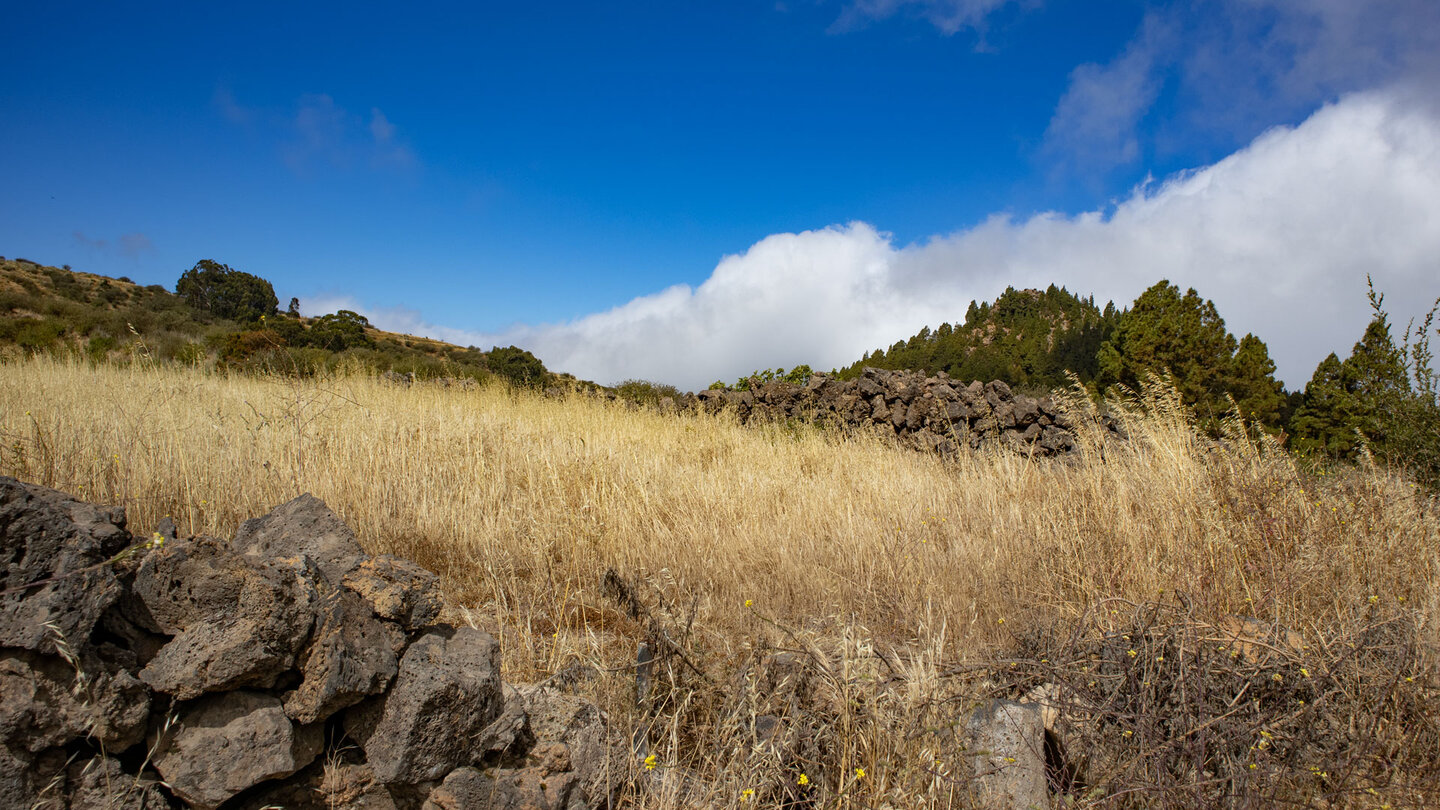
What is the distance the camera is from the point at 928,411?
10289 millimetres

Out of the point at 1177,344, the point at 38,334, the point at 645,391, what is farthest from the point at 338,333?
the point at 1177,344

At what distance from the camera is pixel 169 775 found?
1.75m

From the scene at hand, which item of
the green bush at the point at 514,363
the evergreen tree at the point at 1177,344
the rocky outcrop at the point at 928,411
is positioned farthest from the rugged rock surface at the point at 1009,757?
the evergreen tree at the point at 1177,344

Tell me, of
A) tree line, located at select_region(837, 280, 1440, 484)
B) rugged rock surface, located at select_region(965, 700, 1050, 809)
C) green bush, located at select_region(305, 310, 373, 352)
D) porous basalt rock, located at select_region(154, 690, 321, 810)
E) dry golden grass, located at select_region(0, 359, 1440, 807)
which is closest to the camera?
porous basalt rock, located at select_region(154, 690, 321, 810)

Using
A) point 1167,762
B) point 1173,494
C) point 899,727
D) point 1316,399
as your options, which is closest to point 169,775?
Result: point 899,727

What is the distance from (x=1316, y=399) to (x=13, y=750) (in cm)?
2710

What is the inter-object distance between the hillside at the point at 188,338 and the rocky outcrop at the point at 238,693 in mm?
6937

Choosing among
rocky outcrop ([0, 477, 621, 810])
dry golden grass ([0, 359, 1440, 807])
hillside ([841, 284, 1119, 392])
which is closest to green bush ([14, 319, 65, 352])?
dry golden grass ([0, 359, 1440, 807])

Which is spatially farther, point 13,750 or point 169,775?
point 169,775

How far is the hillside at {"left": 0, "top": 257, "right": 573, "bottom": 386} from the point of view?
Result: 41.0 ft

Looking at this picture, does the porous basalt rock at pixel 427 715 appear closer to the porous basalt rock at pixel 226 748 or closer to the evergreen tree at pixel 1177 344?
the porous basalt rock at pixel 226 748

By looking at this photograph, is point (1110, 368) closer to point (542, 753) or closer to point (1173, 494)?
point (1173, 494)

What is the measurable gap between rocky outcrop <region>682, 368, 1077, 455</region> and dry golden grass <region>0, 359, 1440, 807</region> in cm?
249

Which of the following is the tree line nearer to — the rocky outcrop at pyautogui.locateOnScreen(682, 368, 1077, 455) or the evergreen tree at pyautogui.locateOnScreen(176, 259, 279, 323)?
the rocky outcrop at pyautogui.locateOnScreen(682, 368, 1077, 455)
